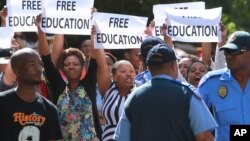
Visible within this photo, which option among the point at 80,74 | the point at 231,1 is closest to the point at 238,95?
the point at 80,74

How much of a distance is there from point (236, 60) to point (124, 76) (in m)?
2.04

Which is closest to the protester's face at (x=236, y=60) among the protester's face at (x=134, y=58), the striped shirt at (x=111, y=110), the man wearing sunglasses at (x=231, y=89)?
the man wearing sunglasses at (x=231, y=89)

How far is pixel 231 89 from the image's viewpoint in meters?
8.97

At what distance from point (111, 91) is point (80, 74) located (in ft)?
1.94

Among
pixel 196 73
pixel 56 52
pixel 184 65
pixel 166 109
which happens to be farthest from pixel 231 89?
pixel 184 65

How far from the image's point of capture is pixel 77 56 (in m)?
10.2

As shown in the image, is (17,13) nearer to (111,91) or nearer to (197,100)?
(111,91)

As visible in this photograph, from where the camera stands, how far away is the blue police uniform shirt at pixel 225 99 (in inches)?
347

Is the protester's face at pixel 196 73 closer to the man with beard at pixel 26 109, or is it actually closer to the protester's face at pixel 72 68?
the protester's face at pixel 72 68

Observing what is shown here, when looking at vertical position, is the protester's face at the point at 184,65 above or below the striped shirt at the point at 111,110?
→ above

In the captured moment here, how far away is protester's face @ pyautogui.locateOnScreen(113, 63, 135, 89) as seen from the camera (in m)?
10.6

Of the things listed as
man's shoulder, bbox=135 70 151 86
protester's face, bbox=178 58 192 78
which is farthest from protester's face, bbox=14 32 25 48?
man's shoulder, bbox=135 70 151 86

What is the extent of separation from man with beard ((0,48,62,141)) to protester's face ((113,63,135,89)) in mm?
2272

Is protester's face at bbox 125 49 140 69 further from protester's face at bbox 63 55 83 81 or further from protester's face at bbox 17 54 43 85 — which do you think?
protester's face at bbox 17 54 43 85
